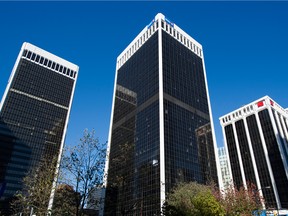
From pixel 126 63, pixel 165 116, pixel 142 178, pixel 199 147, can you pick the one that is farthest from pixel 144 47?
pixel 142 178

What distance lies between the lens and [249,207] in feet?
146

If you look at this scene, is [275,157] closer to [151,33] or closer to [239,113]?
[239,113]

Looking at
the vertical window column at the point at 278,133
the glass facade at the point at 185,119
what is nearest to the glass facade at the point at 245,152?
the vertical window column at the point at 278,133

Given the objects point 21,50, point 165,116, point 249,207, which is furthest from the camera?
point 21,50

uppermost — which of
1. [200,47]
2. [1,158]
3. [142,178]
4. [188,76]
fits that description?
[200,47]

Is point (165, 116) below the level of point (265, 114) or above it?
below

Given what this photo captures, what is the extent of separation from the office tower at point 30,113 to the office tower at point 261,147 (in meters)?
102

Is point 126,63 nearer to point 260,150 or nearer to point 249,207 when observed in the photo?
point 260,150

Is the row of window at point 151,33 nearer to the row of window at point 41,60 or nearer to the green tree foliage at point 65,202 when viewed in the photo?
the row of window at point 41,60

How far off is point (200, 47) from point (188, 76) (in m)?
32.6

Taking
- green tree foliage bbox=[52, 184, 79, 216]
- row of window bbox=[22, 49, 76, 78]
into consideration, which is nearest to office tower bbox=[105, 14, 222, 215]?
green tree foliage bbox=[52, 184, 79, 216]

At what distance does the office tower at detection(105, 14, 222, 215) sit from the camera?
304 ft

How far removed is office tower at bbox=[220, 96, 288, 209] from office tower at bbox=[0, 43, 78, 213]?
102322 mm

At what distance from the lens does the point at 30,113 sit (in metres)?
168
